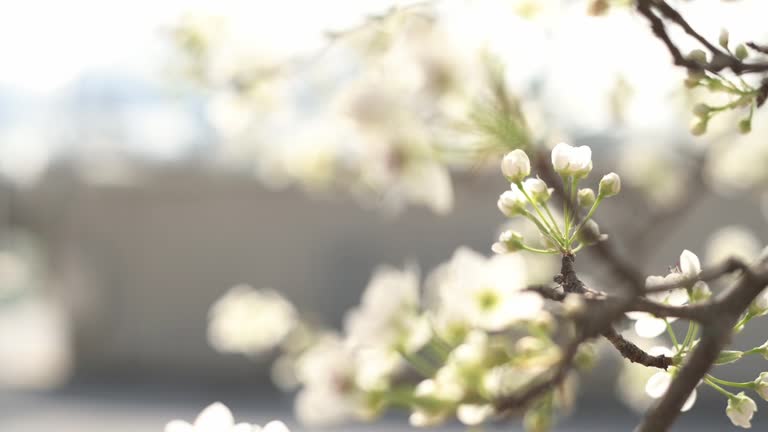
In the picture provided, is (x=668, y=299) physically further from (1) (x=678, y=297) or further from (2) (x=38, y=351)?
(2) (x=38, y=351)

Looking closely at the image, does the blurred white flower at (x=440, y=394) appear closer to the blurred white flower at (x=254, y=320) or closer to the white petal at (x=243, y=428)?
the white petal at (x=243, y=428)

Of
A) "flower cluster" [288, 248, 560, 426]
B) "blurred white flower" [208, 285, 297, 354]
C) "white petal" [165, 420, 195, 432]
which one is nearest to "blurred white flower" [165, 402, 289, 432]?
"white petal" [165, 420, 195, 432]

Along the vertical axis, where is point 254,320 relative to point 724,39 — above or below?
above

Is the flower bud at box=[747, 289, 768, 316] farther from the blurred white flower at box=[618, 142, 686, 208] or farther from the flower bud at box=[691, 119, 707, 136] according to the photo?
the blurred white flower at box=[618, 142, 686, 208]

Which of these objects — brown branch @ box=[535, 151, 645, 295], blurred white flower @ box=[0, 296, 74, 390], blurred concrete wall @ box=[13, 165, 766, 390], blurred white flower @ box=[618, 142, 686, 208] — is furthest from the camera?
blurred white flower @ box=[0, 296, 74, 390]

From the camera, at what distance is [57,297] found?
6.76 meters

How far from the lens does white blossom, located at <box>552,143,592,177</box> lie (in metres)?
0.31

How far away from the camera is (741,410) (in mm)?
328

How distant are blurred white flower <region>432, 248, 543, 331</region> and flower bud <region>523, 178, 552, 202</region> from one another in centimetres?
9

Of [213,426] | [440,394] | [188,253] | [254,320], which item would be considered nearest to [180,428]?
[213,426]

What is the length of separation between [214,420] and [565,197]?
6.3 inches

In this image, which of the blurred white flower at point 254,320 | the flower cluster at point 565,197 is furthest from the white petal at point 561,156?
the blurred white flower at point 254,320

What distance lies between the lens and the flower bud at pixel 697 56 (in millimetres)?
330

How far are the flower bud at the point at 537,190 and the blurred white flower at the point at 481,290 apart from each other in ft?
0.31
